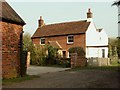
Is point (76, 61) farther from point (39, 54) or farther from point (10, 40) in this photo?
point (10, 40)

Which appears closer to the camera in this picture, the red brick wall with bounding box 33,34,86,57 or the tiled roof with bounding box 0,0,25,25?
the tiled roof with bounding box 0,0,25,25

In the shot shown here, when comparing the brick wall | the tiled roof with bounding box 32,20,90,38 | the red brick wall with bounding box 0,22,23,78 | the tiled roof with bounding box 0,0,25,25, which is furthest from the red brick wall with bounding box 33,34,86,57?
the red brick wall with bounding box 0,22,23,78

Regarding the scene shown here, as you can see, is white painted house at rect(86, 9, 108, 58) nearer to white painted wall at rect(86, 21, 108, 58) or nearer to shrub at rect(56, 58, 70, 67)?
white painted wall at rect(86, 21, 108, 58)

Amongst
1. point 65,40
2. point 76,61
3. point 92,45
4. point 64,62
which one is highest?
point 65,40

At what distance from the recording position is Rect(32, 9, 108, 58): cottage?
149 feet

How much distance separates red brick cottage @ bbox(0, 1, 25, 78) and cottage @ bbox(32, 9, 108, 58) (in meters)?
26.5

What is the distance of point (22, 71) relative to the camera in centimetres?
1948

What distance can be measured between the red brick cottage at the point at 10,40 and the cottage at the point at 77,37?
26.5m

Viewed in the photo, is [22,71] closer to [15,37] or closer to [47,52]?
[15,37]

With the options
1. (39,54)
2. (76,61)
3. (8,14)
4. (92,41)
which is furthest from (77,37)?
(8,14)

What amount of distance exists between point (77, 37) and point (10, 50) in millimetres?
28351

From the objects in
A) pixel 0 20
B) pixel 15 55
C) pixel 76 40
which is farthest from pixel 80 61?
pixel 0 20

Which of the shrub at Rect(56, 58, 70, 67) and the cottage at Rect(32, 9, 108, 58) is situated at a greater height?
the cottage at Rect(32, 9, 108, 58)

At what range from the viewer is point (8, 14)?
18.8 m
